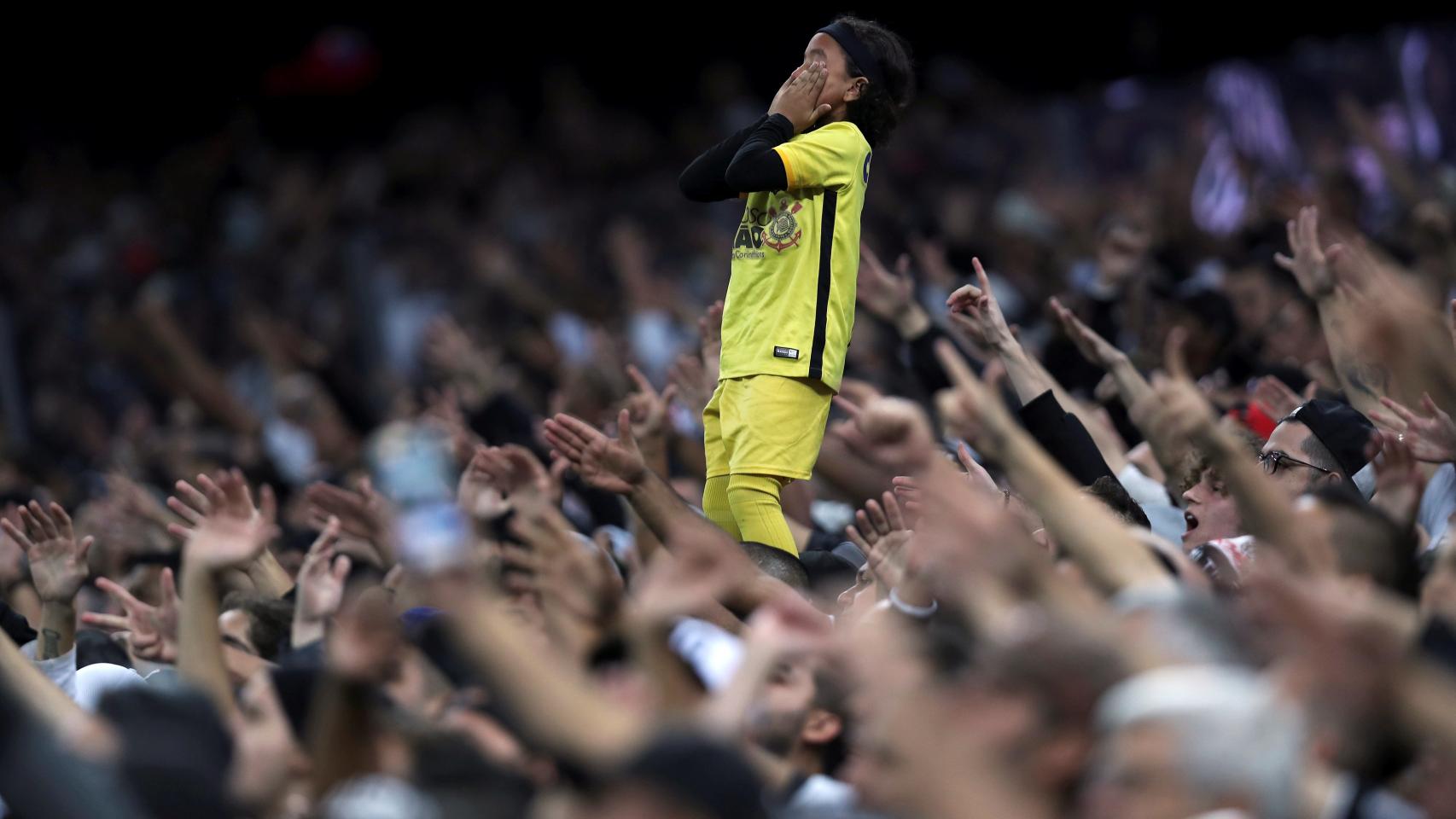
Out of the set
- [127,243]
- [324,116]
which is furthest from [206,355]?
[324,116]

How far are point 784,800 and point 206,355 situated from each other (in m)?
9.64

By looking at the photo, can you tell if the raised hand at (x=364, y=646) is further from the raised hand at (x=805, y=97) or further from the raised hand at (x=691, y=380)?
the raised hand at (x=691, y=380)

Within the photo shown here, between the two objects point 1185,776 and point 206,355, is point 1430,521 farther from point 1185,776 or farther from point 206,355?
point 206,355

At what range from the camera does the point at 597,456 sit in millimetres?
4316

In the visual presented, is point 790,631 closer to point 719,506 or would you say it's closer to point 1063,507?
point 1063,507

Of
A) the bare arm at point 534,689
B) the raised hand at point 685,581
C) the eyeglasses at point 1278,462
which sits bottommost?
the bare arm at point 534,689

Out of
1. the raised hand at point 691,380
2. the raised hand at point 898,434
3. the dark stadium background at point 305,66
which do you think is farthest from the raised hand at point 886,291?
the dark stadium background at point 305,66

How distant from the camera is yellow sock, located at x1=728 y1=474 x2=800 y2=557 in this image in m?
4.52

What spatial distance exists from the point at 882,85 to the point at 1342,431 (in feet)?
4.98

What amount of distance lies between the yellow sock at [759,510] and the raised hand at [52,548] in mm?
1667

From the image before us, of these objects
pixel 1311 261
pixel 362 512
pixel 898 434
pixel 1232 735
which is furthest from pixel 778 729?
pixel 1311 261

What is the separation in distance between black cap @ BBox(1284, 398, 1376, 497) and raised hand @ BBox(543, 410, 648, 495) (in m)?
1.73

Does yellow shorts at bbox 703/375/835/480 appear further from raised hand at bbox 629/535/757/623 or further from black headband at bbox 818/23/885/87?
raised hand at bbox 629/535/757/623

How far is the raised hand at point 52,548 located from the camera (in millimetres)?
4449
